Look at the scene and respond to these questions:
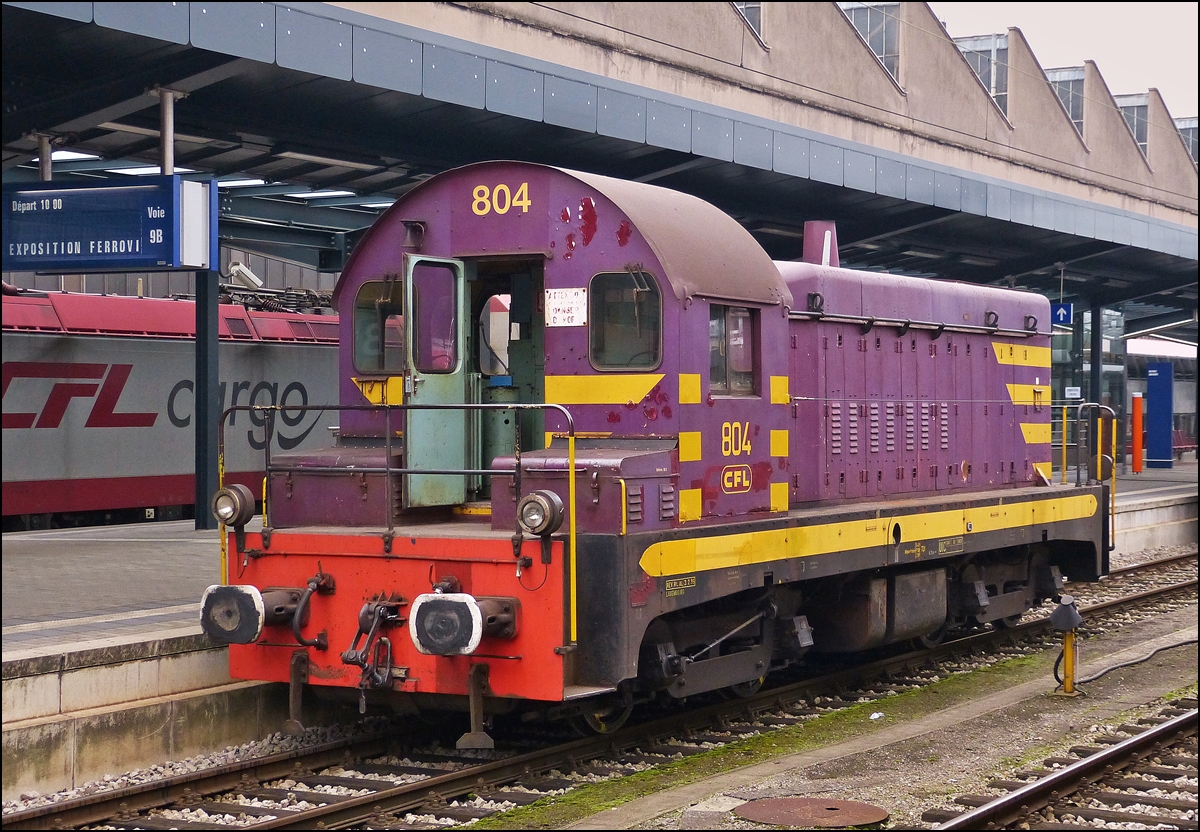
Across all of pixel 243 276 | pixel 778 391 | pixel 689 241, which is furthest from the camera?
pixel 243 276

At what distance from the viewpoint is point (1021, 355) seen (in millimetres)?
12523

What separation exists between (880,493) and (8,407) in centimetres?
1071

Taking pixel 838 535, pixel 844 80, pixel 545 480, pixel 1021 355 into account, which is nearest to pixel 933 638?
pixel 838 535

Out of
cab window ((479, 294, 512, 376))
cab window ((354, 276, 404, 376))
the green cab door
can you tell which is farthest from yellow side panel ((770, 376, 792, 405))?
cab window ((354, 276, 404, 376))

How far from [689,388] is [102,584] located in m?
5.75

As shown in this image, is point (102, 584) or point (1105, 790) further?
point (102, 584)

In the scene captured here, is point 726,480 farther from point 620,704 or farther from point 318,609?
point 318,609

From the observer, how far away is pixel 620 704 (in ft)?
25.0

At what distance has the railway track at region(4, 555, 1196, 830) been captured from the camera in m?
6.31

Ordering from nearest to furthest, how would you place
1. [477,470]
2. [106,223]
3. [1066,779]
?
[477,470], [1066,779], [106,223]

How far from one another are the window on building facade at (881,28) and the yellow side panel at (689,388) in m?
21.7

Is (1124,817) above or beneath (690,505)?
beneath

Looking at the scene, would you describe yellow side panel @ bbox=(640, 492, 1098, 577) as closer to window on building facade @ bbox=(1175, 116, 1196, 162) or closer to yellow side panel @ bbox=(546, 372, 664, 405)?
yellow side panel @ bbox=(546, 372, 664, 405)

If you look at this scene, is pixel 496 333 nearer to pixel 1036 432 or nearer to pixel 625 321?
pixel 625 321
